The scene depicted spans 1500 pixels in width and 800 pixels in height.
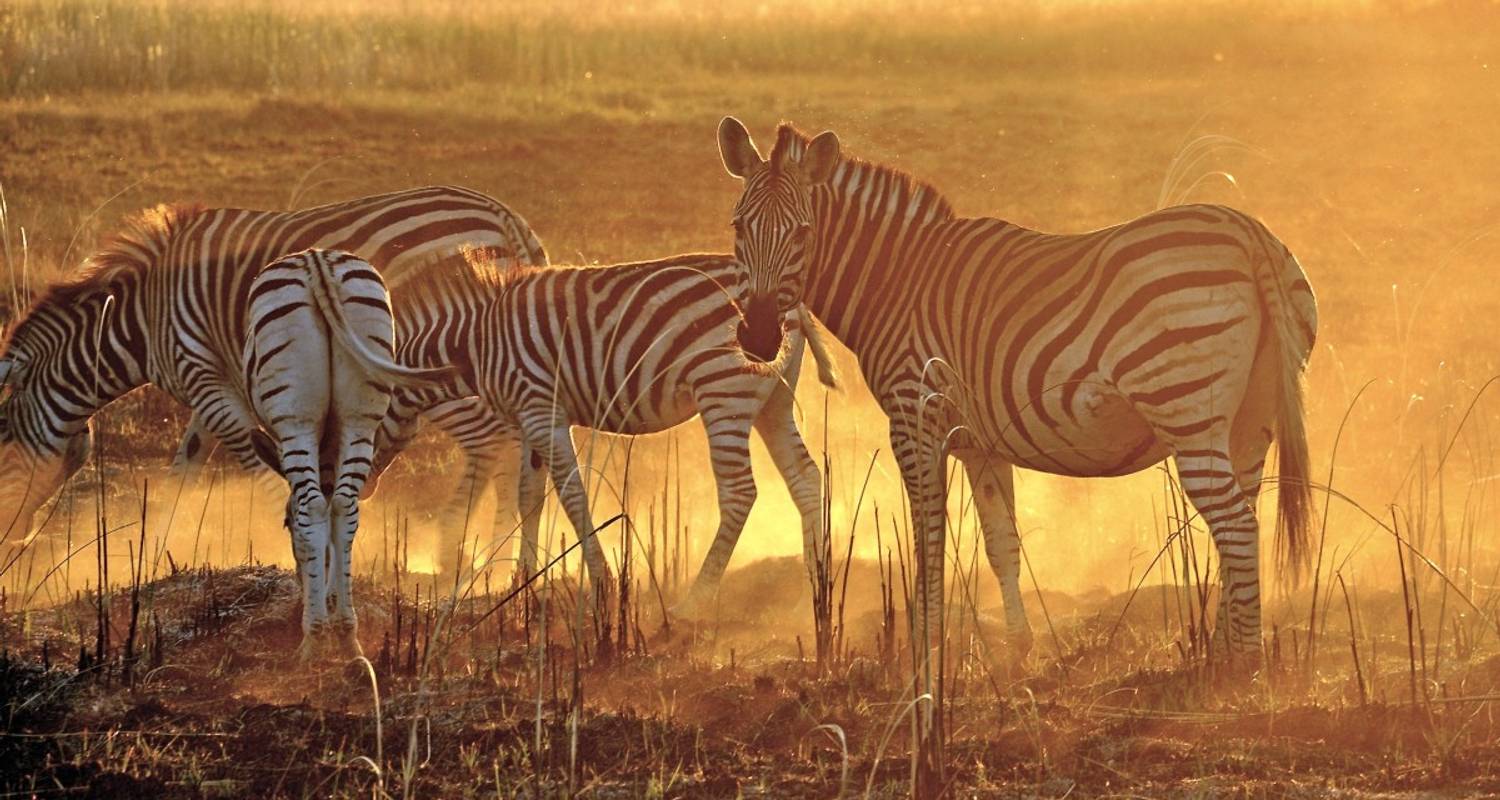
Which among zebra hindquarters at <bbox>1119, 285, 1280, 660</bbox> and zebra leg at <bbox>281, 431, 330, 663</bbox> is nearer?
zebra hindquarters at <bbox>1119, 285, 1280, 660</bbox>

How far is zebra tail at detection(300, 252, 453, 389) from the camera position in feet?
25.6

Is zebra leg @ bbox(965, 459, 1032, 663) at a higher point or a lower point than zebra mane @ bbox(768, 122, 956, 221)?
lower

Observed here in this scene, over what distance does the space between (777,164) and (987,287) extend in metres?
1.10

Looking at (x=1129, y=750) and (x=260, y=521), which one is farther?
(x=260, y=521)

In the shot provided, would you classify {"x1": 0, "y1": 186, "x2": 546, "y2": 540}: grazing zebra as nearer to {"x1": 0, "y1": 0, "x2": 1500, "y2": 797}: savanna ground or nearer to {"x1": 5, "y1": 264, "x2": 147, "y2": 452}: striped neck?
{"x1": 5, "y1": 264, "x2": 147, "y2": 452}: striped neck

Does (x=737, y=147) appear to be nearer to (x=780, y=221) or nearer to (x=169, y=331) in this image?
(x=780, y=221)

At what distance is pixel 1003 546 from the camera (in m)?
8.45

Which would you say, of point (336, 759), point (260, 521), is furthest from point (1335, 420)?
point (336, 759)

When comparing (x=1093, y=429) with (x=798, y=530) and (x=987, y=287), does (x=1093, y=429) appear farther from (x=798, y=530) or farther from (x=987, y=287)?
(x=798, y=530)

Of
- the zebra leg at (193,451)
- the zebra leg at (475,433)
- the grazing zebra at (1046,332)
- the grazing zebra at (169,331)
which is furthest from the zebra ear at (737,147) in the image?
the zebra leg at (193,451)

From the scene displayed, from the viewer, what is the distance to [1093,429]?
24.7 ft

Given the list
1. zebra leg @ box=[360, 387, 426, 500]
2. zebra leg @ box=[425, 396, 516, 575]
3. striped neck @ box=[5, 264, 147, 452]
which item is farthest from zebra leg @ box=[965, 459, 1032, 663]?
striped neck @ box=[5, 264, 147, 452]

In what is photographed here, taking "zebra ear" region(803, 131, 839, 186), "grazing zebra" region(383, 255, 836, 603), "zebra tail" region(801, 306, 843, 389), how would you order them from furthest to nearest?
"zebra tail" region(801, 306, 843, 389)
"grazing zebra" region(383, 255, 836, 603)
"zebra ear" region(803, 131, 839, 186)

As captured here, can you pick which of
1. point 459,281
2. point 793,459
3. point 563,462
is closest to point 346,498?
point 563,462
